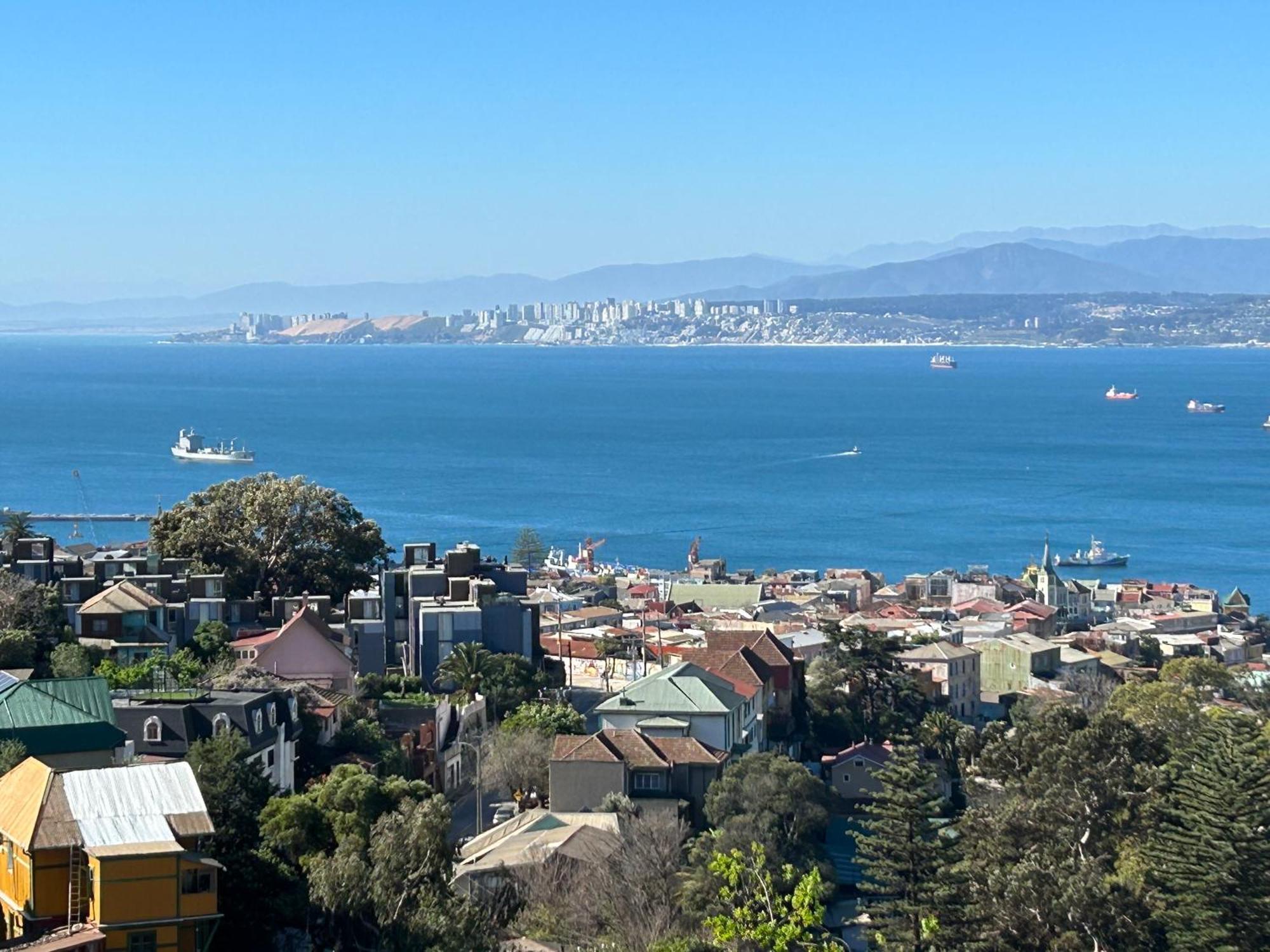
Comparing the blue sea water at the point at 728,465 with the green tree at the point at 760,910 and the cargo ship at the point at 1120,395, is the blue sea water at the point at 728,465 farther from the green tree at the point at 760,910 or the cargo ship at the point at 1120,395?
the green tree at the point at 760,910

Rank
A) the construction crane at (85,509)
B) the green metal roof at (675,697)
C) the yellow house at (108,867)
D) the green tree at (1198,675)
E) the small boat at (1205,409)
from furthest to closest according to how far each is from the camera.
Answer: the small boat at (1205,409) < the construction crane at (85,509) < the green tree at (1198,675) < the green metal roof at (675,697) < the yellow house at (108,867)

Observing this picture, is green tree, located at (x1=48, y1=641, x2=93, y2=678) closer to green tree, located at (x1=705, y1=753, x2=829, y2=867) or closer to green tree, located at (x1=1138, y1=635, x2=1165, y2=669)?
green tree, located at (x1=705, y1=753, x2=829, y2=867)

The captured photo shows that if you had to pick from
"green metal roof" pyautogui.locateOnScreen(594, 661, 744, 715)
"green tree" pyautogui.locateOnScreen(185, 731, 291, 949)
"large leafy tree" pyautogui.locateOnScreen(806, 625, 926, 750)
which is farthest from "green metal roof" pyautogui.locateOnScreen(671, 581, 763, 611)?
"green tree" pyautogui.locateOnScreen(185, 731, 291, 949)

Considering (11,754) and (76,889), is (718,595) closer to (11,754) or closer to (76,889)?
(11,754)

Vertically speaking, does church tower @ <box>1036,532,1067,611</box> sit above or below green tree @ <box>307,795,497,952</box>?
below

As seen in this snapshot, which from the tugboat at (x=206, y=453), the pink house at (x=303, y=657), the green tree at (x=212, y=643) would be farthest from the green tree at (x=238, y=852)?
the tugboat at (x=206, y=453)

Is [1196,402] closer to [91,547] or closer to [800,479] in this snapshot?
[800,479]

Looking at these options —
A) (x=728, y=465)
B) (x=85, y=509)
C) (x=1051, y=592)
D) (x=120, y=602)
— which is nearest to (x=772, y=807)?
(x=120, y=602)
